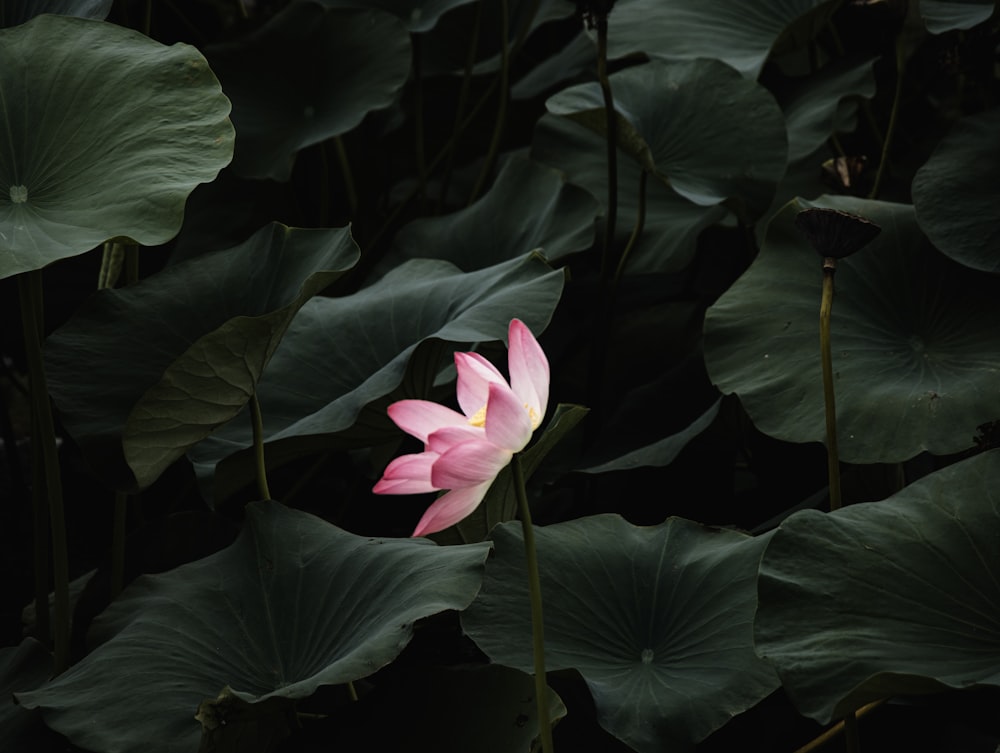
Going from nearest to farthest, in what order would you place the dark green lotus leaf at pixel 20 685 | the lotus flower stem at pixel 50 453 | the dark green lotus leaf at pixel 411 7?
the dark green lotus leaf at pixel 20 685 → the lotus flower stem at pixel 50 453 → the dark green lotus leaf at pixel 411 7

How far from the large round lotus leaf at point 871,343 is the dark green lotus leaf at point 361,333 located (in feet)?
0.73

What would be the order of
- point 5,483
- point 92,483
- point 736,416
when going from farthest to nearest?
1. point 5,483
2. point 92,483
3. point 736,416

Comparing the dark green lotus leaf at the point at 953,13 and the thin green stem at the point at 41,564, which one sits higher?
the dark green lotus leaf at the point at 953,13

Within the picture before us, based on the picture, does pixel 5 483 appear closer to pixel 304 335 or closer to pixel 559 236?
pixel 304 335

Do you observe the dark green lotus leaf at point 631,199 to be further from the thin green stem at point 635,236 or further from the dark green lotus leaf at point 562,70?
the dark green lotus leaf at point 562,70

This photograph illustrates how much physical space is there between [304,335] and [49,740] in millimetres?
468

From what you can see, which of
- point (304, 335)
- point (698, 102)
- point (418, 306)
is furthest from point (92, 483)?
point (698, 102)

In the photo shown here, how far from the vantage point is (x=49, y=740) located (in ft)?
2.86

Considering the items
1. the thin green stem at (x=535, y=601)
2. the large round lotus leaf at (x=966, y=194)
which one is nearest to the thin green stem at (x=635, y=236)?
the large round lotus leaf at (x=966, y=194)

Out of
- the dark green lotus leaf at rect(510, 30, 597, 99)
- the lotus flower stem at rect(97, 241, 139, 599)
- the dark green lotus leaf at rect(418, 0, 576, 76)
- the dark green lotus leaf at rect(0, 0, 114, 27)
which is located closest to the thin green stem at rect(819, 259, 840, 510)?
the lotus flower stem at rect(97, 241, 139, 599)

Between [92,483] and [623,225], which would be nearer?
[623,225]

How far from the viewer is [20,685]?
944 mm

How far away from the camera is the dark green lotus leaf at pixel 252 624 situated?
2.59 feet

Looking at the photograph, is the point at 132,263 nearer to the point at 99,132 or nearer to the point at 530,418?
the point at 99,132
